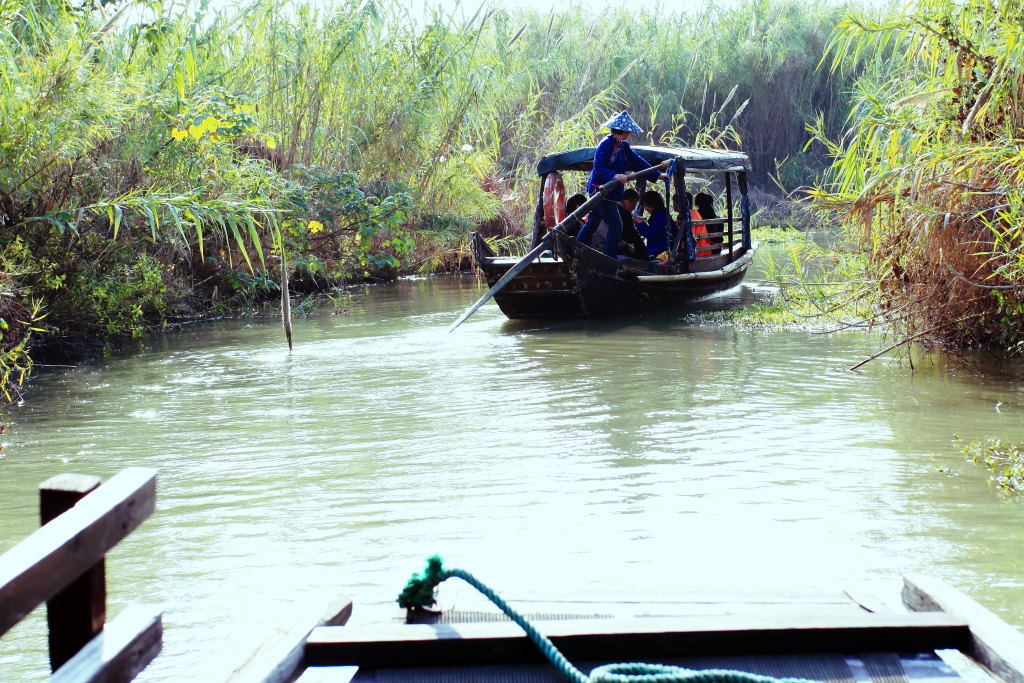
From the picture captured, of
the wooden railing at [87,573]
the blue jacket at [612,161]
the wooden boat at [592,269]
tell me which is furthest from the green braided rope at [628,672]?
the blue jacket at [612,161]

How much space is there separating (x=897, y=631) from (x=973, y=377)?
4934 millimetres

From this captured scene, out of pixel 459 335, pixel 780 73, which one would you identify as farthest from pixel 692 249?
pixel 780 73

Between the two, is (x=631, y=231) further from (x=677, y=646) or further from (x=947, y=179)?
(x=677, y=646)

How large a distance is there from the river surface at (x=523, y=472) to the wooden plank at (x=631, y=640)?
0.28m

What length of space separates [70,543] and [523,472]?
3426 mm

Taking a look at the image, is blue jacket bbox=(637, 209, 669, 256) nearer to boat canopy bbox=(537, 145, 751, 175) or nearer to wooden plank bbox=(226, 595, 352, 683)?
boat canopy bbox=(537, 145, 751, 175)

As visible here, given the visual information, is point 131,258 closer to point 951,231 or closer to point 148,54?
point 148,54

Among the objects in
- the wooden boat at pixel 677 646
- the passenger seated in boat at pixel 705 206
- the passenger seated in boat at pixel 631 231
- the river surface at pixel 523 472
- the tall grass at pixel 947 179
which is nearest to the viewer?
the wooden boat at pixel 677 646

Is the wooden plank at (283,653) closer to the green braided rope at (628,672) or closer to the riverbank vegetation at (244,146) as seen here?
the green braided rope at (628,672)

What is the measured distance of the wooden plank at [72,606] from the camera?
5.77ft

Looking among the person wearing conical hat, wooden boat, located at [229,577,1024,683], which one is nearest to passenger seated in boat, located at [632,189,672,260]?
the person wearing conical hat

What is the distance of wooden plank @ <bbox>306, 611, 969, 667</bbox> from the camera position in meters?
2.09

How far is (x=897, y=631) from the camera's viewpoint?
83.4 inches

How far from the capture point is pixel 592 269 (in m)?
10.0
